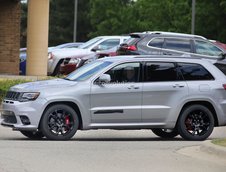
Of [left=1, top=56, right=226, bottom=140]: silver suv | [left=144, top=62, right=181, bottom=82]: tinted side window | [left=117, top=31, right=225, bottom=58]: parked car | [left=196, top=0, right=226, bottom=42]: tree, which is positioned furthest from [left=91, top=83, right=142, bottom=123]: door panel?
[left=196, top=0, right=226, bottom=42]: tree

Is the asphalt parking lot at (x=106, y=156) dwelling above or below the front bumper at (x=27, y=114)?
below

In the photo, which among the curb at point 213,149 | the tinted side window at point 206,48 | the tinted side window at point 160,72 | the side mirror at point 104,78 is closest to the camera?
the curb at point 213,149

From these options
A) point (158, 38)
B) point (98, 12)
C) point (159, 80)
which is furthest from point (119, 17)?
point (159, 80)

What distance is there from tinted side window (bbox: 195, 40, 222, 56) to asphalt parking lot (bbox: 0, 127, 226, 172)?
6.56 metres

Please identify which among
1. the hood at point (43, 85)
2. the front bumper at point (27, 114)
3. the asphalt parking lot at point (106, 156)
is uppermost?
the hood at point (43, 85)

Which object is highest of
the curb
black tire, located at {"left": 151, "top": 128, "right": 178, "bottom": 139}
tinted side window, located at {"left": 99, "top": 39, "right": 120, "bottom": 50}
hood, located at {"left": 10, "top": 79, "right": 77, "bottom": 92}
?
tinted side window, located at {"left": 99, "top": 39, "right": 120, "bottom": 50}

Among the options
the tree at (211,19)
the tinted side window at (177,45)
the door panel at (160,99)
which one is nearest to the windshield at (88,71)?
the door panel at (160,99)

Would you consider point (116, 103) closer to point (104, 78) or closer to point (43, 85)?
point (104, 78)

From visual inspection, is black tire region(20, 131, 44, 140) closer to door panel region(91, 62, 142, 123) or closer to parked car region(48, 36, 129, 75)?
door panel region(91, 62, 142, 123)

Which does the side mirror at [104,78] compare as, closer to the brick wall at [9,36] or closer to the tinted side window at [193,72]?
the tinted side window at [193,72]

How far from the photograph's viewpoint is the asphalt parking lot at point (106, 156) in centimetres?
992

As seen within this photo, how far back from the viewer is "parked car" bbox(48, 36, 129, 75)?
2376cm

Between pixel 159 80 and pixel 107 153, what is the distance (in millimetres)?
2920

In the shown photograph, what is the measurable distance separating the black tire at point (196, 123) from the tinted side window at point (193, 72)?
0.62 meters
